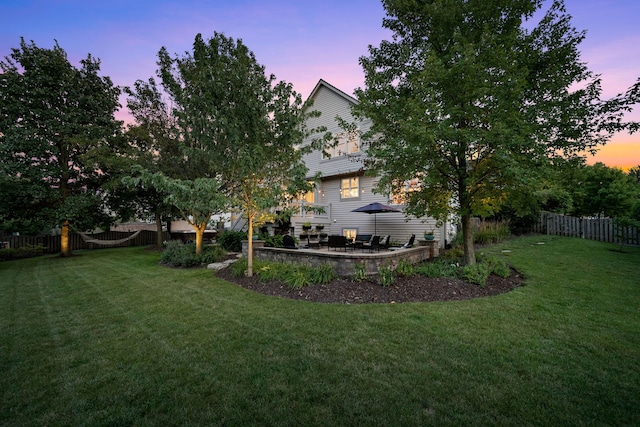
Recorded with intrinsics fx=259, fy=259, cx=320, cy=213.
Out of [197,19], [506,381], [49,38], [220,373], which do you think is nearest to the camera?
[506,381]

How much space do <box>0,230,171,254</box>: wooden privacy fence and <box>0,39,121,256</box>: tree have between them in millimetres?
4285

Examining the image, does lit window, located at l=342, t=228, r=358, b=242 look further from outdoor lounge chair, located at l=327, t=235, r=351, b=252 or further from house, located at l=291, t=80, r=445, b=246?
outdoor lounge chair, located at l=327, t=235, r=351, b=252

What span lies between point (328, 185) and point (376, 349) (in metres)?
12.7

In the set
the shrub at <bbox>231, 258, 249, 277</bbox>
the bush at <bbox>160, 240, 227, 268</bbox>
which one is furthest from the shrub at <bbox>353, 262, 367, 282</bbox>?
the bush at <bbox>160, 240, 227, 268</bbox>

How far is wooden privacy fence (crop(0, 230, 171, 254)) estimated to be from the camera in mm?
17516

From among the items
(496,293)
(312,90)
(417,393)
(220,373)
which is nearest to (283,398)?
(220,373)

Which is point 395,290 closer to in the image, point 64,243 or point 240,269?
point 240,269

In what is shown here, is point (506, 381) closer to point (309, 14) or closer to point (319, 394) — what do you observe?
point (319, 394)

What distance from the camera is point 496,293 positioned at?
20.9 ft

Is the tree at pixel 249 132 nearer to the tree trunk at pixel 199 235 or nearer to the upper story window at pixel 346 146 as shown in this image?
the tree trunk at pixel 199 235

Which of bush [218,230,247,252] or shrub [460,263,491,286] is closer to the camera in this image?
shrub [460,263,491,286]

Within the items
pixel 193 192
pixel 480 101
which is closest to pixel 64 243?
pixel 193 192

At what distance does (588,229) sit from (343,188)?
13930 millimetres

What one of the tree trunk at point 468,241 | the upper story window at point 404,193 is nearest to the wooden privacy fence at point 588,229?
the tree trunk at point 468,241
